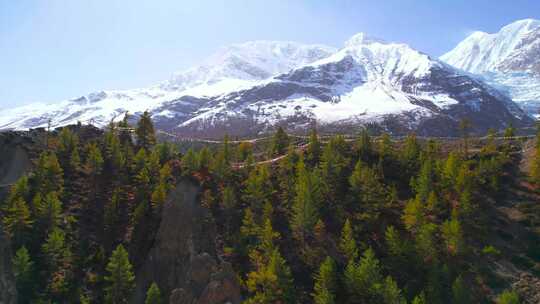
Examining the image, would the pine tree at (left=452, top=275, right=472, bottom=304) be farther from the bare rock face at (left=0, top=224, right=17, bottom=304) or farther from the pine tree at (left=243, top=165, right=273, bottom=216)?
the bare rock face at (left=0, top=224, right=17, bottom=304)

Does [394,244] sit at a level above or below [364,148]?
below

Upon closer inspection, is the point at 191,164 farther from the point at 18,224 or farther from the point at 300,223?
the point at 18,224

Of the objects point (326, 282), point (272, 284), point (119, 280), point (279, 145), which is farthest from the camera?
→ point (279, 145)

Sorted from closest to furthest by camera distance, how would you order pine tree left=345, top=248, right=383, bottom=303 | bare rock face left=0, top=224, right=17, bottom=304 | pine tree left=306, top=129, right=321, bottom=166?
bare rock face left=0, top=224, right=17, bottom=304 < pine tree left=345, top=248, right=383, bottom=303 < pine tree left=306, top=129, right=321, bottom=166

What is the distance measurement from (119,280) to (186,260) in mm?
13118

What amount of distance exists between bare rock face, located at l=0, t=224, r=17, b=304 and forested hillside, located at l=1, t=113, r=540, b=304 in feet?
22.2

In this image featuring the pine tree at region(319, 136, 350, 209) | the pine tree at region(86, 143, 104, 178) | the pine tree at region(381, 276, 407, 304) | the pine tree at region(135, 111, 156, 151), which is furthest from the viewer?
the pine tree at region(135, 111, 156, 151)

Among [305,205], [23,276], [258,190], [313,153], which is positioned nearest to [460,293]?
[305,205]

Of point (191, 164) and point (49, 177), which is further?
point (191, 164)

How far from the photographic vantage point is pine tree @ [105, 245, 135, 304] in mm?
71312

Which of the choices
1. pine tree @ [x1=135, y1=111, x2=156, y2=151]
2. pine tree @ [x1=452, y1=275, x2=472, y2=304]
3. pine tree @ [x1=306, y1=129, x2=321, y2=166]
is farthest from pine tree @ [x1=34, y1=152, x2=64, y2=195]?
pine tree @ [x1=452, y1=275, x2=472, y2=304]

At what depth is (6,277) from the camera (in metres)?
62.0

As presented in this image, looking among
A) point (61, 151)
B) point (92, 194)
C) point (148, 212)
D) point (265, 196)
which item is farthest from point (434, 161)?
point (61, 151)

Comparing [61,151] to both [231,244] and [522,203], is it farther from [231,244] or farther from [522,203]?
[522,203]
